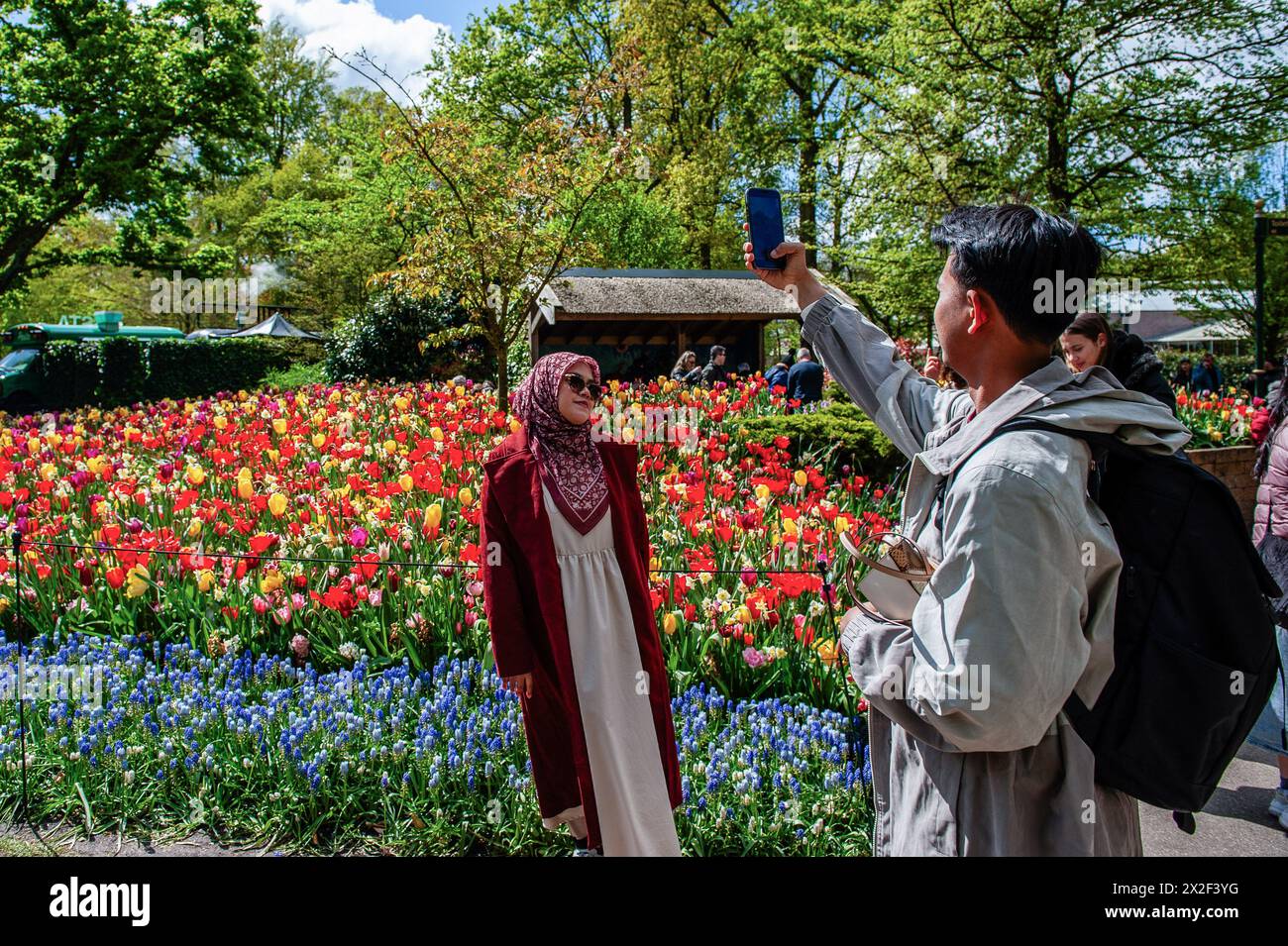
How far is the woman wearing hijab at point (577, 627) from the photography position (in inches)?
112

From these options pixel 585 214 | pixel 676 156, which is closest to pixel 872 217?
pixel 585 214

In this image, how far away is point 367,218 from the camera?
2298 cm

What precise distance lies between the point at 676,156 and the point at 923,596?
2600 centimetres

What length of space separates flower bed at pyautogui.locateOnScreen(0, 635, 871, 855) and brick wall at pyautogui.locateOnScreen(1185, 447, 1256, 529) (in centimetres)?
724

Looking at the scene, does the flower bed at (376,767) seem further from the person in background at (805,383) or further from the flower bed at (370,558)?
the person in background at (805,383)

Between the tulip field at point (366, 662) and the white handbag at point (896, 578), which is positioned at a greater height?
the white handbag at point (896, 578)

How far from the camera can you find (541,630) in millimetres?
2961

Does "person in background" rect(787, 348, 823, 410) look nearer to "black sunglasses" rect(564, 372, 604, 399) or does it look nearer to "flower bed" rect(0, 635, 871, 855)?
"flower bed" rect(0, 635, 871, 855)

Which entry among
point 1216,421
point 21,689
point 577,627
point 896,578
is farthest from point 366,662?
point 1216,421

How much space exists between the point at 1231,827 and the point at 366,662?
3.56 metres

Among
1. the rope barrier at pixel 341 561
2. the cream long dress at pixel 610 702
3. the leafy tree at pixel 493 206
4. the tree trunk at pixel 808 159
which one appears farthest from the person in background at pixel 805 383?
the tree trunk at pixel 808 159

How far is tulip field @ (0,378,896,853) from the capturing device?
3.25m

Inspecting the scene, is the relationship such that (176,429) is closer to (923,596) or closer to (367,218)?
(923,596)

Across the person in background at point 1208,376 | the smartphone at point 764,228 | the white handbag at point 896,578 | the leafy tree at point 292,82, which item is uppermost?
the leafy tree at point 292,82
